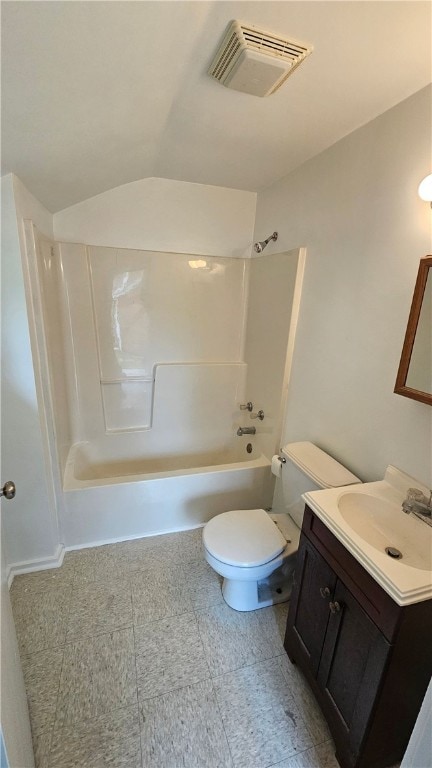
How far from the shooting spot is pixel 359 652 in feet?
3.24

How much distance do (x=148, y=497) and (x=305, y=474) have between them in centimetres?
103

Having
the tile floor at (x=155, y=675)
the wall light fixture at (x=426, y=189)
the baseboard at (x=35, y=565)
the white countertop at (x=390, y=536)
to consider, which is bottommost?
the tile floor at (x=155, y=675)

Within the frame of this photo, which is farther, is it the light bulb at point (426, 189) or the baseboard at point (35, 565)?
the baseboard at point (35, 565)

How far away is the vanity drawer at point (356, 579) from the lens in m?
0.87

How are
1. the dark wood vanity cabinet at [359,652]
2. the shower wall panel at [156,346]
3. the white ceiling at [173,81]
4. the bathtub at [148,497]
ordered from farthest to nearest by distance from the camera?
1. the shower wall panel at [156,346]
2. the bathtub at [148,497]
3. the dark wood vanity cabinet at [359,652]
4. the white ceiling at [173,81]

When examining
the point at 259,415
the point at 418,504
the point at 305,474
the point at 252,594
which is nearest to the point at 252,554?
the point at 252,594

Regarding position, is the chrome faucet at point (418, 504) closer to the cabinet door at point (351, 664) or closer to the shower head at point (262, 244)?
the cabinet door at point (351, 664)

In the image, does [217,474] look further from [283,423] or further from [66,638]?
[66,638]

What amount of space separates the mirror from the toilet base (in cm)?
119

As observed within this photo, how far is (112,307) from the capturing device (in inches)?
92.9

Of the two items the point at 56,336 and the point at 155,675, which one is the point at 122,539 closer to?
the point at 155,675

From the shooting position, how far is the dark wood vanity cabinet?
88cm

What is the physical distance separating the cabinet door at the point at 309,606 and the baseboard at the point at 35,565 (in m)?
1.32

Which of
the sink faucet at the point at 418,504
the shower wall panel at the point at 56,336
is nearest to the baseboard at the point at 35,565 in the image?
the shower wall panel at the point at 56,336
